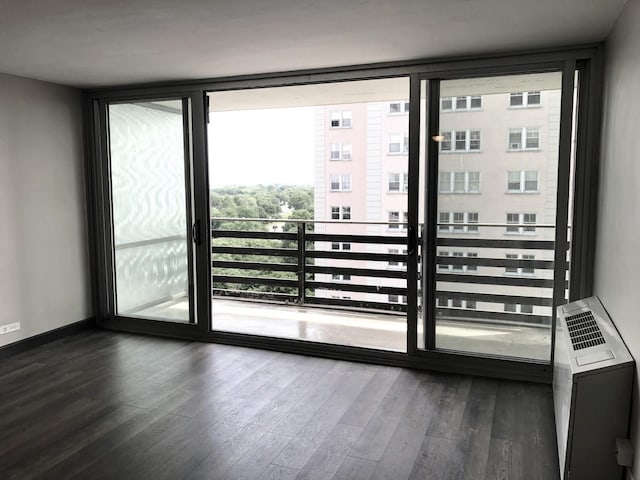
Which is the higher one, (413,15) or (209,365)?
→ (413,15)

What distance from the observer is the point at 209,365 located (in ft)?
12.9

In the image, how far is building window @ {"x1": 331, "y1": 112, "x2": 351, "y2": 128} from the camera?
8.99 m

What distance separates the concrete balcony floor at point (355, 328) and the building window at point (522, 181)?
0.98m

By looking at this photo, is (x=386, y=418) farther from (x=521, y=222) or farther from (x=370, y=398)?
(x=521, y=222)

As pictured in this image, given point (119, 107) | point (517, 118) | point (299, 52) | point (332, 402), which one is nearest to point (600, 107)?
point (517, 118)

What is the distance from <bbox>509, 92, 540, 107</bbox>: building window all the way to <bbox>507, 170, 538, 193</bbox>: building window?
453 millimetres

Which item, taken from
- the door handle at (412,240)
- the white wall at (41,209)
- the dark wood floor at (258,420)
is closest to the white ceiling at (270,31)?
the white wall at (41,209)

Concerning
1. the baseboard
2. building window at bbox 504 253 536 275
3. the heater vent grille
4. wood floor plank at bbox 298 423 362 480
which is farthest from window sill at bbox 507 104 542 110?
the baseboard

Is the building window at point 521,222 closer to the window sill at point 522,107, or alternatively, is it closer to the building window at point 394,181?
the window sill at point 522,107

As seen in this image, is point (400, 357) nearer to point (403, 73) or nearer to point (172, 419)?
point (172, 419)

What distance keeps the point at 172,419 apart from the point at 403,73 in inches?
111

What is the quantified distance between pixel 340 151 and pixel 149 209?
16.3ft

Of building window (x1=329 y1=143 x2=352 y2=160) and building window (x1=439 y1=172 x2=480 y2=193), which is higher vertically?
building window (x1=329 y1=143 x2=352 y2=160)

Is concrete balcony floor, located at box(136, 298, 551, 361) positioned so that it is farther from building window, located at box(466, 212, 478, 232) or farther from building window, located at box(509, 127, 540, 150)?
building window, located at box(509, 127, 540, 150)
